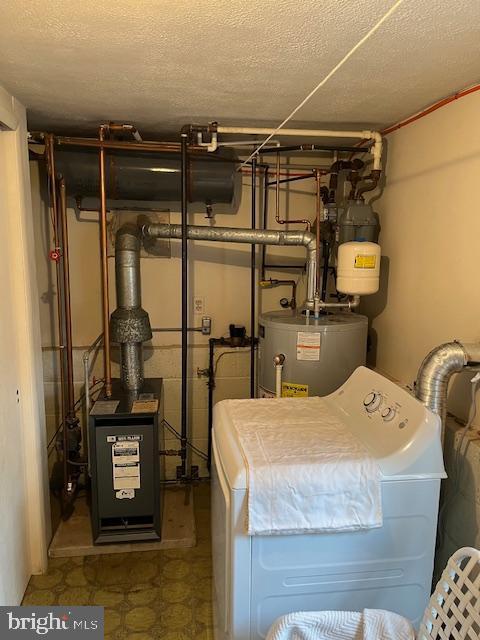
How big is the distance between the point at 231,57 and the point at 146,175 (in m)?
1.16

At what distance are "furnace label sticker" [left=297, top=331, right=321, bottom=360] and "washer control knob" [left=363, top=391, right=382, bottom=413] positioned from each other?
1.75 feet

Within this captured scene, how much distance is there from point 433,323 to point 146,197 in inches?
67.4

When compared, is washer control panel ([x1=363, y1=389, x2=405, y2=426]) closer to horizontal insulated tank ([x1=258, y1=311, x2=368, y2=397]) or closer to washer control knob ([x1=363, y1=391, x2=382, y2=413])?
washer control knob ([x1=363, y1=391, x2=382, y2=413])

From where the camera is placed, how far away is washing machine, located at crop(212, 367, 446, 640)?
4.64 feet

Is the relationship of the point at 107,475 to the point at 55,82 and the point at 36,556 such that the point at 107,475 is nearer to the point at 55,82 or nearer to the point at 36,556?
the point at 36,556

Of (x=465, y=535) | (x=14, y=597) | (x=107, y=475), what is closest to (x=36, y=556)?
(x=14, y=597)

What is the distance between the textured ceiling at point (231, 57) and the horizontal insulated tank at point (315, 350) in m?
1.02

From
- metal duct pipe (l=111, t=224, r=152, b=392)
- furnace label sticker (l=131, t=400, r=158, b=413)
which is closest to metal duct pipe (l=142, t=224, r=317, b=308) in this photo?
metal duct pipe (l=111, t=224, r=152, b=392)

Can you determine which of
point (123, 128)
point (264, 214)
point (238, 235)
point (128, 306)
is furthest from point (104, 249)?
point (264, 214)

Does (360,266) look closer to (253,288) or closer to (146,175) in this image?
(253,288)

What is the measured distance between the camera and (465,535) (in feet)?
5.60

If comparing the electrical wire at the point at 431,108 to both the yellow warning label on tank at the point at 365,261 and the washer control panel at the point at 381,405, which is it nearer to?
the yellow warning label on tank at the point at 365,261

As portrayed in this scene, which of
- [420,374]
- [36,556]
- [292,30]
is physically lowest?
[36,556]

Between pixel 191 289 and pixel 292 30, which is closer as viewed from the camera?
pixel 292 30
